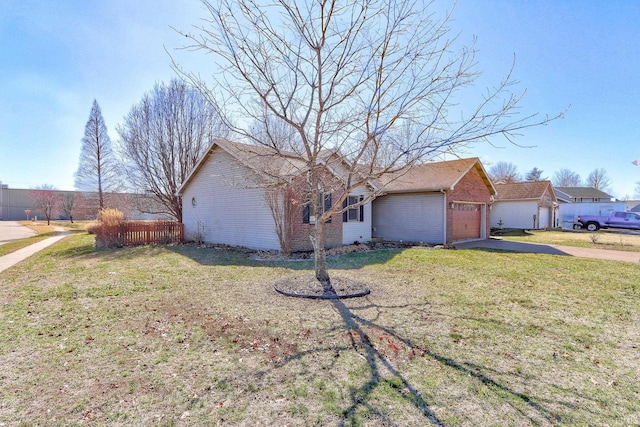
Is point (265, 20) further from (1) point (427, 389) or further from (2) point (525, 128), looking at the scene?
(1) point (427, 389)

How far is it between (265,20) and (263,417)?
19.1 feet

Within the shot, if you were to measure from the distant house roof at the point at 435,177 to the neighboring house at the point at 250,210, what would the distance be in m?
2.23

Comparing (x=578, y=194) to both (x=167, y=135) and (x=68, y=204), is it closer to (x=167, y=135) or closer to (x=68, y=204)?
(x=167, y=135)

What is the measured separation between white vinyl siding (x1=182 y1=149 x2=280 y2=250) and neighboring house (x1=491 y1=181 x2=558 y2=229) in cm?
2273

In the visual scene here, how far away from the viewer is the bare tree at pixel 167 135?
19.3 metres

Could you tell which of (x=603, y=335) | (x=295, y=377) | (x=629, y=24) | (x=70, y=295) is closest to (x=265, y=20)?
(x=295, y=377)

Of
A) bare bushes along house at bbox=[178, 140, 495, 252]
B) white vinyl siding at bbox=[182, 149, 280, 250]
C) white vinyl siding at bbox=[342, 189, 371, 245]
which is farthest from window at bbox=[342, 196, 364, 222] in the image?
white vinyl siding at bbox=[182, 149, 280, 250]

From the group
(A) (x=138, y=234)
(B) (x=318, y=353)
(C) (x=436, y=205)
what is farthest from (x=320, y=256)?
(A) (x=138, y=234)

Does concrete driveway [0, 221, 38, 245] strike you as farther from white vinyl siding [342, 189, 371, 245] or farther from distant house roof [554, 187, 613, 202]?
distant house roof [554, 187, 613, 202]

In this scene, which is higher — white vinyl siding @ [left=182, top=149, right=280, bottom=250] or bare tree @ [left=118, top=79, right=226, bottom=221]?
bare tree @ [left=118, top=79, right=226, bottom=221]

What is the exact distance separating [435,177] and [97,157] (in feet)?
99.7

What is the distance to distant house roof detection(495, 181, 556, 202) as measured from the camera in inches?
1022

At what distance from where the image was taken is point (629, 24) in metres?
8.46

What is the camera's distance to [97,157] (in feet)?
99.1
